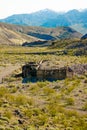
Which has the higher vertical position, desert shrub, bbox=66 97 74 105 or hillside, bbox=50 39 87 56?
hillside, bbox=50 39 87 56

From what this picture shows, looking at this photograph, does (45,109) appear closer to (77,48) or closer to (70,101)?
(70,101)

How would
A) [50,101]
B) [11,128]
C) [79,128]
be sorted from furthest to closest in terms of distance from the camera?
1. [50,101]
2. [79,128]
3. [11,128]

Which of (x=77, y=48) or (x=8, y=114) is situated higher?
(x=77, y=48)

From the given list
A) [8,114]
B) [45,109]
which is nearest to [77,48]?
[45,109]

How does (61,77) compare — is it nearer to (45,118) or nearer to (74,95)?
(74,95)

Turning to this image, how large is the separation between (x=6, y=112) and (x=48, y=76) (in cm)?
2562

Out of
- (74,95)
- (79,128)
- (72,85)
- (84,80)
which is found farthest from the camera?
(84,80)

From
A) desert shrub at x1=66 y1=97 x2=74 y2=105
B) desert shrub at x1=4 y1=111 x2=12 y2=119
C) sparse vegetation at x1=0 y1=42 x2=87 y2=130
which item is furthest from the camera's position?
desert shrub at x1=66 y1=97 x2=74 y2=105

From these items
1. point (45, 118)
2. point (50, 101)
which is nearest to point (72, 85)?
point (50, 101)

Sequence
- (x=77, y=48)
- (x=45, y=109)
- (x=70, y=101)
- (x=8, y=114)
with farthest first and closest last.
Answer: (x=77, y=48) → (x=70, y=101) → (x=45, y=109) → (x=8, y=114)

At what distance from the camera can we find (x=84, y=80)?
1924 inches

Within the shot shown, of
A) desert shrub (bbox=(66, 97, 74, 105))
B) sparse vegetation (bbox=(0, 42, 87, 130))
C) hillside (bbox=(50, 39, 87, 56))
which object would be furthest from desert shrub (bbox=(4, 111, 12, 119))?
hillside (bbox=(50, 39, 87, 56))

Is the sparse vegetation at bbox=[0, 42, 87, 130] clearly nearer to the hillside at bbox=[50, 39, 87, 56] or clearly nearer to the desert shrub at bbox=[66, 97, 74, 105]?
the desert shrub at bbox=[66, 97, 74, 105]

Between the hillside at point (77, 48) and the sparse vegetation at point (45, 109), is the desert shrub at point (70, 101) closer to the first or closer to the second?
the sparse vegetation at point (45, 109)
